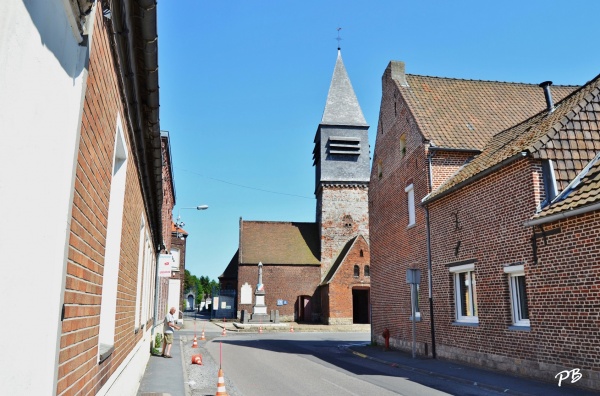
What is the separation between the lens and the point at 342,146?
169 feet

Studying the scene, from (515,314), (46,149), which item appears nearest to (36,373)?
(46,149)

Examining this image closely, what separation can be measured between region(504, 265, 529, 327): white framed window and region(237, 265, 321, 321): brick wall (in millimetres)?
36639

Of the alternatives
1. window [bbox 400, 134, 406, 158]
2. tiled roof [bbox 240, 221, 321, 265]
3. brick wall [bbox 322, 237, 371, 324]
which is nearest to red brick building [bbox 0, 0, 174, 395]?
window [bbox 400, 134, 406, 158]

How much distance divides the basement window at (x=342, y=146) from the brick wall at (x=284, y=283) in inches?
479

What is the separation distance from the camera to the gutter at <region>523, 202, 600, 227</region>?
1004 cm

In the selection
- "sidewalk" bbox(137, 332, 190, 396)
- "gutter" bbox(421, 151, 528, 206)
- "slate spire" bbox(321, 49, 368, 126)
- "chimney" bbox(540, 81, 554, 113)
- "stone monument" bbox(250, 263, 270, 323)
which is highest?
"slate spire" bbox(321, 49, 368, 126)

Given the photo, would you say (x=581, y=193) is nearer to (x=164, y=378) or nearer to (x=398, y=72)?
(x=164, y=378)

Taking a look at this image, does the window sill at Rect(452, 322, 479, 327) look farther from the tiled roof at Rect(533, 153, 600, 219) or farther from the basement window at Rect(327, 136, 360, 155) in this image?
the basement window at Rect(327, 136, 360, 155)

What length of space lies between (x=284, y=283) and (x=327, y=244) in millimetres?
5856

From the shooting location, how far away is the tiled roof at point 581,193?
34.3 feet

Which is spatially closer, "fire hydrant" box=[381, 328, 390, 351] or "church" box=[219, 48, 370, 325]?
"fire hydrant" box=[381, 328, 390, 351]

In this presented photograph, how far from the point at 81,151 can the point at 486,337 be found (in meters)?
13.3

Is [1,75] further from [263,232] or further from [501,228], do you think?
[263,232]

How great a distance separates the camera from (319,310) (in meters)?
48.9
